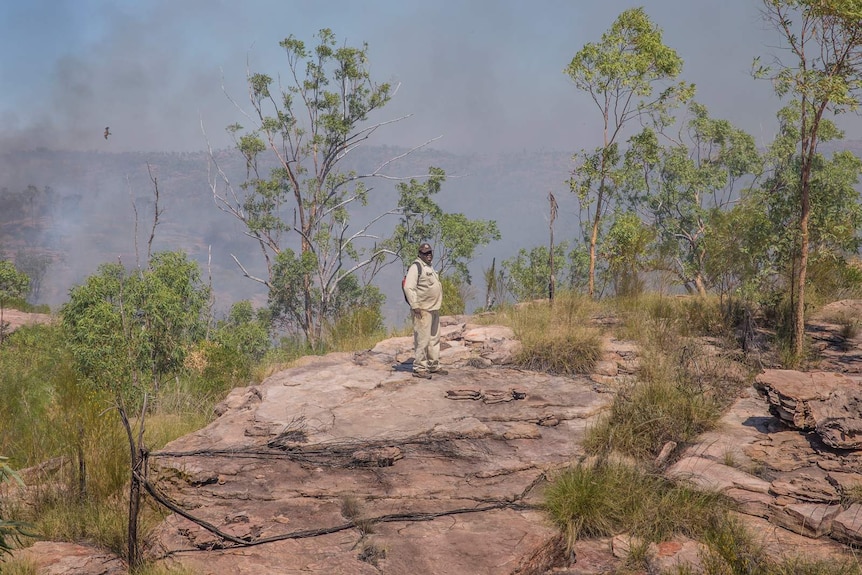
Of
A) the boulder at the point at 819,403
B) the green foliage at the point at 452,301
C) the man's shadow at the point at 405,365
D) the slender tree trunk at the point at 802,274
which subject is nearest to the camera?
the boulder at the point at 819,403

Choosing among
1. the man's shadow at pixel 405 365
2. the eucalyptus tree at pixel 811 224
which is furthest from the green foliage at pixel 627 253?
the man's shadow at pixel 405 365

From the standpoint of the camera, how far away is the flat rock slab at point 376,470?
537cm

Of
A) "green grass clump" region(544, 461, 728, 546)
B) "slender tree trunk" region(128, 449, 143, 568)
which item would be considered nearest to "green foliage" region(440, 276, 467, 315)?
"green grass clump" region(544, 461, 728, 546)

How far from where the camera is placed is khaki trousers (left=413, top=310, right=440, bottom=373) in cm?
999

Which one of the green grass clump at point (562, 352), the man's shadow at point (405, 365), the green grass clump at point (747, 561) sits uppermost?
the green grass clump at point (562, 352)

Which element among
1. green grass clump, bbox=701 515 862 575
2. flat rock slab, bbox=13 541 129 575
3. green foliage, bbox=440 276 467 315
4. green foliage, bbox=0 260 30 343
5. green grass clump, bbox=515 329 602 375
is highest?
green foliage, bbox=0 260 30 343

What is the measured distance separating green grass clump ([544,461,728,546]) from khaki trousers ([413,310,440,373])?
4.17 metres

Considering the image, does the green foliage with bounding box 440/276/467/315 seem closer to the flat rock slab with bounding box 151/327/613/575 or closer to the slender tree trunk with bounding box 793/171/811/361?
the flat rock slab with bounding box 151/327/613/575

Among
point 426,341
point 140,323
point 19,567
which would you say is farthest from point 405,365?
point 19,567

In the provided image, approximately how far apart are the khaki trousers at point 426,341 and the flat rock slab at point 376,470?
0.99 feet

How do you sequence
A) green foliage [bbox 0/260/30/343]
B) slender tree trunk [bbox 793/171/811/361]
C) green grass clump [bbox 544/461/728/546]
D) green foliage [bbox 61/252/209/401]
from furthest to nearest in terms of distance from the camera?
green foliage [bbox 0/260/30/343], green foliage [bbox 61/252/209/401], slender tree trunk [bbox 793/171/811/361], green grass clump [bbox 544/461/728/546]

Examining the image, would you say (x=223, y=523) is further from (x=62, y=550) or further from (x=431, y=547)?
(x=431, y=547)

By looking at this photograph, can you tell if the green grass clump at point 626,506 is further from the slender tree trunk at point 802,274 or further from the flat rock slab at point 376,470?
the slender tree trunk at point 802,274

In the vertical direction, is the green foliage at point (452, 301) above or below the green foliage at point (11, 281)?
below
